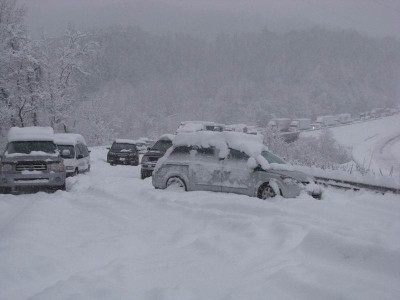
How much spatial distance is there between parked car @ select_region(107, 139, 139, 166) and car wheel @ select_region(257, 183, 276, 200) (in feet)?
48.1

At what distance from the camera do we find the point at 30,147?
12781mm

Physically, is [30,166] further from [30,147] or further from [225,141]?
[225,141]

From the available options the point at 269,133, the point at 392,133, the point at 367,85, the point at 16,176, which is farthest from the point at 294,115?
the point at 16,176

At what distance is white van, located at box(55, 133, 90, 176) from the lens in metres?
16.6

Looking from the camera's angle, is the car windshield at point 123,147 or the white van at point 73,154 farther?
the car windshield at point 123,147

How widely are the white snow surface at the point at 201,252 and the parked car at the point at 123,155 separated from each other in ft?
48.2

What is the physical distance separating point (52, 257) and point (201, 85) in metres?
148

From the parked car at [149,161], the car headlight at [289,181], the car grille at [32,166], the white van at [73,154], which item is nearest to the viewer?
the car headlight at [289,181]

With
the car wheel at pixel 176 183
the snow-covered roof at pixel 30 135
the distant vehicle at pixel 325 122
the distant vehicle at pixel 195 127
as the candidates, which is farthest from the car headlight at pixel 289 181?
the distant vehicle at pixel 325 122

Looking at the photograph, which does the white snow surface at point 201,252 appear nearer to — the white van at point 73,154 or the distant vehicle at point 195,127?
the white van at point 73,154

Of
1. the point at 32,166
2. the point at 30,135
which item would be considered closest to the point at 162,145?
the point at 30,135

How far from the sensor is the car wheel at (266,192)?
10461 millimetres

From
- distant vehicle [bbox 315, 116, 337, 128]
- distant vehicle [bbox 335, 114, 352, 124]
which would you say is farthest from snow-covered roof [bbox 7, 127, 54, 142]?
distant vehicle [bbox 335, 114, 352, 124]

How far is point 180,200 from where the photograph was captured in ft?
31.3
